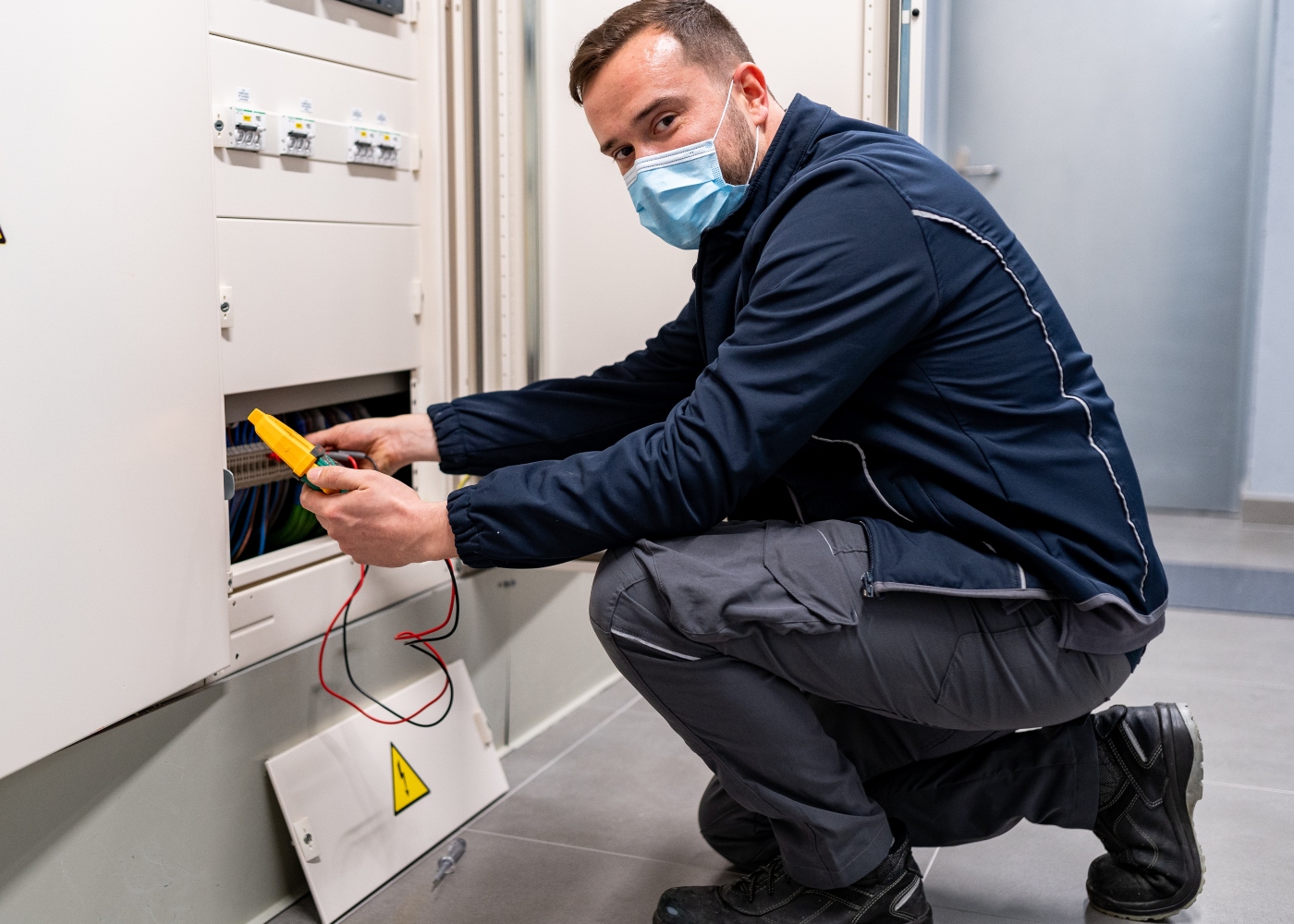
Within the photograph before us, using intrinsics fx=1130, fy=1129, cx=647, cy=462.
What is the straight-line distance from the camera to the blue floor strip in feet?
8.88

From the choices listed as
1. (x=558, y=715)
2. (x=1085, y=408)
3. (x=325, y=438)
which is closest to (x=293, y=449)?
(x=325, y=438)

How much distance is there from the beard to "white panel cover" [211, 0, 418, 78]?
629 mm

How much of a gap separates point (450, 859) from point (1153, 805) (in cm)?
89

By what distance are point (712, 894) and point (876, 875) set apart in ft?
0.64

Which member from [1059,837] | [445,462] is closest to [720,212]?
[445,462]

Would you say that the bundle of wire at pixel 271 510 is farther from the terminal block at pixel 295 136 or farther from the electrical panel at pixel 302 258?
the terminal block at pixel 295 136

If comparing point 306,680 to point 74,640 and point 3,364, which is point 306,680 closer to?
point 74,640

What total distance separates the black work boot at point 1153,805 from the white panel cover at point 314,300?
3.64 ft

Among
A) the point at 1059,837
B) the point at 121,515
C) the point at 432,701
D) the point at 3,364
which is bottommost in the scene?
the point at 1059,837

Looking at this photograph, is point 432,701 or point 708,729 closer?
point 708,729

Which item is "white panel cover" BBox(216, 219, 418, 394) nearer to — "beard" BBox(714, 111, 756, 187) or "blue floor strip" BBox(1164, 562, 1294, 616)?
"beard" BBox(714, 111, 756, 187)

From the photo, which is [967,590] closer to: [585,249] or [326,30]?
[585,249]

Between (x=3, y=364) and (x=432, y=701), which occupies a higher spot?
(x=3, y=364)

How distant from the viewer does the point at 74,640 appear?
3.62 feet
